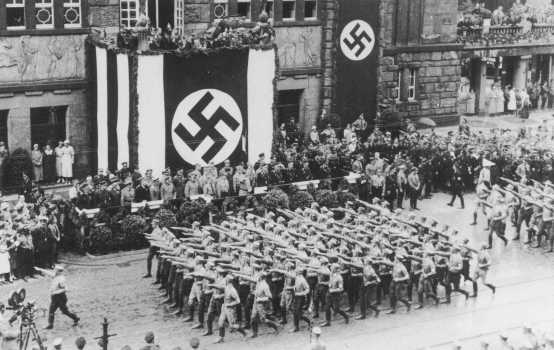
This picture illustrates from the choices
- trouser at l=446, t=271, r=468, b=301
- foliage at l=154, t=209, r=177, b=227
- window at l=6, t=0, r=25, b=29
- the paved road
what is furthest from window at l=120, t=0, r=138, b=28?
trouser at l=446, t=271, r=468, b=301

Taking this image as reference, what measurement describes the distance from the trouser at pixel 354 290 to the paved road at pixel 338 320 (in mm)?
647

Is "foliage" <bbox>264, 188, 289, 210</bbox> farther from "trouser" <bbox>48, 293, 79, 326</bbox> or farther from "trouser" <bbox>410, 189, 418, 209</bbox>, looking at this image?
"trouser" <bbox>48, 293, 79, 326</bbox>

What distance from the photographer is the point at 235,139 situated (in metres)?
33.4

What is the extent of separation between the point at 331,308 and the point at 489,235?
25.5 ft

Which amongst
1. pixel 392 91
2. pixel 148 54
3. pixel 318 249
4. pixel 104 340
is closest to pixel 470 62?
pixel 392 91

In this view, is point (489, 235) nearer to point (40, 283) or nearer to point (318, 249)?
point (318, 249)

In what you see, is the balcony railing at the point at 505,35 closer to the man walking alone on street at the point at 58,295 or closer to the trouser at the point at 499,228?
the trouser at the point at 499,228

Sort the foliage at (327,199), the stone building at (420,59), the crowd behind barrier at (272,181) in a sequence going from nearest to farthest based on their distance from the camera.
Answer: the crowd behind barrier at (272,181) < the foliage at (327,199) < the stone building at (420,59)

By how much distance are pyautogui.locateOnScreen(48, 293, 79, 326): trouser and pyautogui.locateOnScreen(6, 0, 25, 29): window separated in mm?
13518

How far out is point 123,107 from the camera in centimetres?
3247

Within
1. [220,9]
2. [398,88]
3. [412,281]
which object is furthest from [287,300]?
[398,88]

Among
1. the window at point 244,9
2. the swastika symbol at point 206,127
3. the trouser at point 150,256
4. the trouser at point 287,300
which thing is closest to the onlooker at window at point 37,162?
the swastika symbol at point 206,127

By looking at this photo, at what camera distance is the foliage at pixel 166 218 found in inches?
1134

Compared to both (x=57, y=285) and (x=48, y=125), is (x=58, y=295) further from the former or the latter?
(x=48, y=125)
